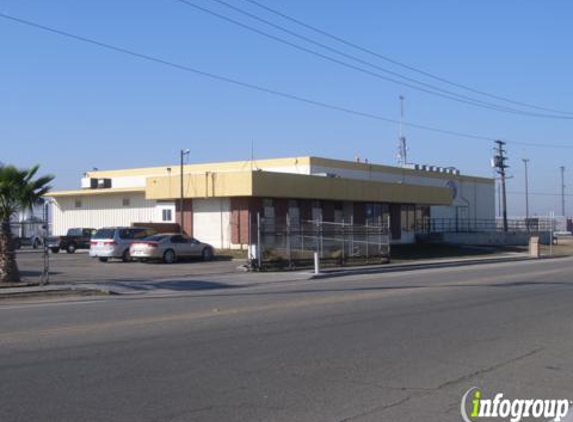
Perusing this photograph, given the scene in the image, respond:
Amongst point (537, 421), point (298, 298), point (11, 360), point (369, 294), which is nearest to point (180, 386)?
point (11, 360)

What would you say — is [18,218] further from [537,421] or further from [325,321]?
[537,421]

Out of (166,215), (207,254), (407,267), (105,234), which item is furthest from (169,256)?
(166,215)

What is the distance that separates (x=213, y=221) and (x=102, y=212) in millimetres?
13929

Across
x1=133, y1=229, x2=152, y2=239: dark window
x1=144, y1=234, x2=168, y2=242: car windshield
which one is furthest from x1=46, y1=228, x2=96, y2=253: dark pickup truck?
x1=144, y1=234, x2=168, y2=242: car windshield

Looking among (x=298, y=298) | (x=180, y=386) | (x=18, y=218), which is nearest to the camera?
(x=180, y=386)

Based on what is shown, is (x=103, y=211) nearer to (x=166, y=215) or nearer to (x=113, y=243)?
(x=166, y=215)

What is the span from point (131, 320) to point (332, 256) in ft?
73.9

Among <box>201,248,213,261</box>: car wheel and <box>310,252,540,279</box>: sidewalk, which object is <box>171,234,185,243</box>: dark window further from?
<box>310,252,540,279</box>: sidewalk

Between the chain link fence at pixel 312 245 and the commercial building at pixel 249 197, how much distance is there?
4.26 metres

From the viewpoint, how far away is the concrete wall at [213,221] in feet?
151

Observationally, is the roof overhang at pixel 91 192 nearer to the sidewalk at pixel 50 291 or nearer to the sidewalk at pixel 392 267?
the sidewalk at pixel 392 267

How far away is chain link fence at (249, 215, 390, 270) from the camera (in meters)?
32.7

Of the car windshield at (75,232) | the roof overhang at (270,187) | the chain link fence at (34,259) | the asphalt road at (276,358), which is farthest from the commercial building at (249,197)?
the asphalt road at (276,358)

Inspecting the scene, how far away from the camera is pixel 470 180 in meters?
78.3
